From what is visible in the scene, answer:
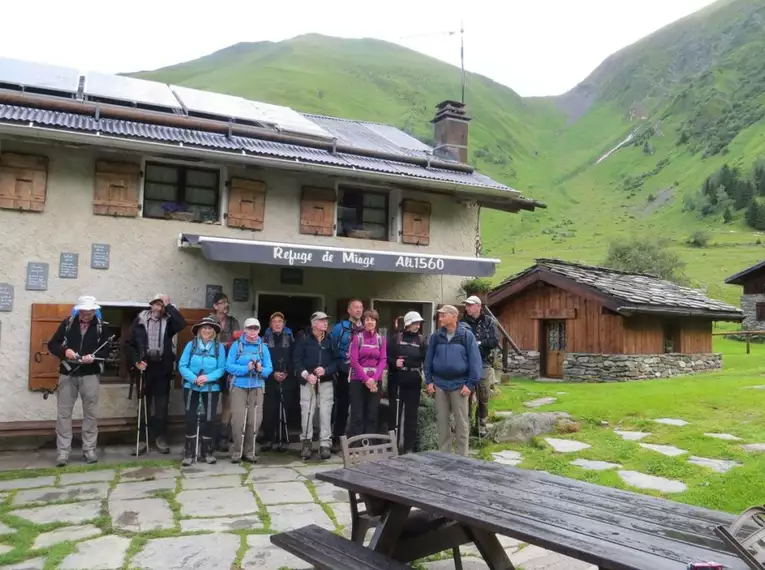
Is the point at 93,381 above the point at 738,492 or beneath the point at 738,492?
above

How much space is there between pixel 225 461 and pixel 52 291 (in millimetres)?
3256

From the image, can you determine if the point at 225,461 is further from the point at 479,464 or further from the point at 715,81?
the point at 715,81

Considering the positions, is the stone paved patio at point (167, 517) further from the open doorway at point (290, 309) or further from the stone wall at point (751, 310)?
the stone wall at point (751, 310)

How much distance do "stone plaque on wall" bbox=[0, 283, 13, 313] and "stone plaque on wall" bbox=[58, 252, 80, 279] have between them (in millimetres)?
603

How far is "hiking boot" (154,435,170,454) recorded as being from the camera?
25.6 ft

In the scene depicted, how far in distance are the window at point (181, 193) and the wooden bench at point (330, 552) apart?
5925 millimetres

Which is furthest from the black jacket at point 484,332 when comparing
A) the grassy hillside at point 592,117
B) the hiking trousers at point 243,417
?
the grassy hillside at point 592,117

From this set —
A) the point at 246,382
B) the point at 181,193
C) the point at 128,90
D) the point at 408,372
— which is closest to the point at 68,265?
the point at 181,193

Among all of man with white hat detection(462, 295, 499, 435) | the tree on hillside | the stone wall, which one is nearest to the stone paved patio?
man with white hat detection(462, 295, 499, 435)

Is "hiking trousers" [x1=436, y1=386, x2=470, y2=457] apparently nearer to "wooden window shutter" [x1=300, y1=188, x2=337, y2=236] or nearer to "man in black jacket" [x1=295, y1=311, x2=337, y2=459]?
"man in black jacket" [x1=295, y1=311, x2=337, y2=459]

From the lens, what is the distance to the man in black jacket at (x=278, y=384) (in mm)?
7961

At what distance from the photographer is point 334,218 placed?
9523 mm

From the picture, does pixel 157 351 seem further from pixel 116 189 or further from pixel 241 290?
pixel 116 189

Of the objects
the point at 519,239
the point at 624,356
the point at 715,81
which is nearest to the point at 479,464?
the point at 624,356
